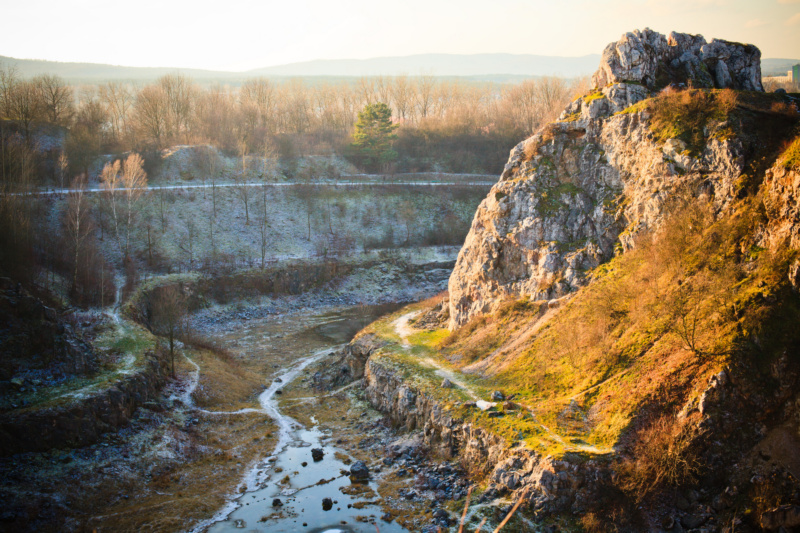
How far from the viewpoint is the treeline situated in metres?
81.3

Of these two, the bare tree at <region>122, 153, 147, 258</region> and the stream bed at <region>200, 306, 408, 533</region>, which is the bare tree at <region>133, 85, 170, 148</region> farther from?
the stream bed at <region>200, 306, 408, 533</region>

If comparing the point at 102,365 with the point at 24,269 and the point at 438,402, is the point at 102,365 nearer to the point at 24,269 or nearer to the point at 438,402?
the point at 24,269

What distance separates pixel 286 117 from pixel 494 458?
102 meters

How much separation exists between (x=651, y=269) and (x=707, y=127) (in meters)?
9.03

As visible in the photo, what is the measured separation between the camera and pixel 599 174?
32719 millimetres

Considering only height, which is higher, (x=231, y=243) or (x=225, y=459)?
(x=231, y=243)

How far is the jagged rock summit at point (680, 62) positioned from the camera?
105 feet

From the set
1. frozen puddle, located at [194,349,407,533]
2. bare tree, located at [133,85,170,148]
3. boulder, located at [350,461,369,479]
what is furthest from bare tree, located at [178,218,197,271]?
boulder, located at [350,461,369,479]

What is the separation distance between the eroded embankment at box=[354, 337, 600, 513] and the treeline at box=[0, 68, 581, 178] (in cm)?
6780

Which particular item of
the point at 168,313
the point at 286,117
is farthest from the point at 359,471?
the point at 286,117

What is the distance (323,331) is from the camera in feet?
188

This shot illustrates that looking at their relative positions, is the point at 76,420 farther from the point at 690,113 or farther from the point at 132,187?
the point at 132,187

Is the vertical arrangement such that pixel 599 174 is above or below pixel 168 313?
above

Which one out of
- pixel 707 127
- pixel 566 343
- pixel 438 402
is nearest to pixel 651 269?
pixel 566 343
